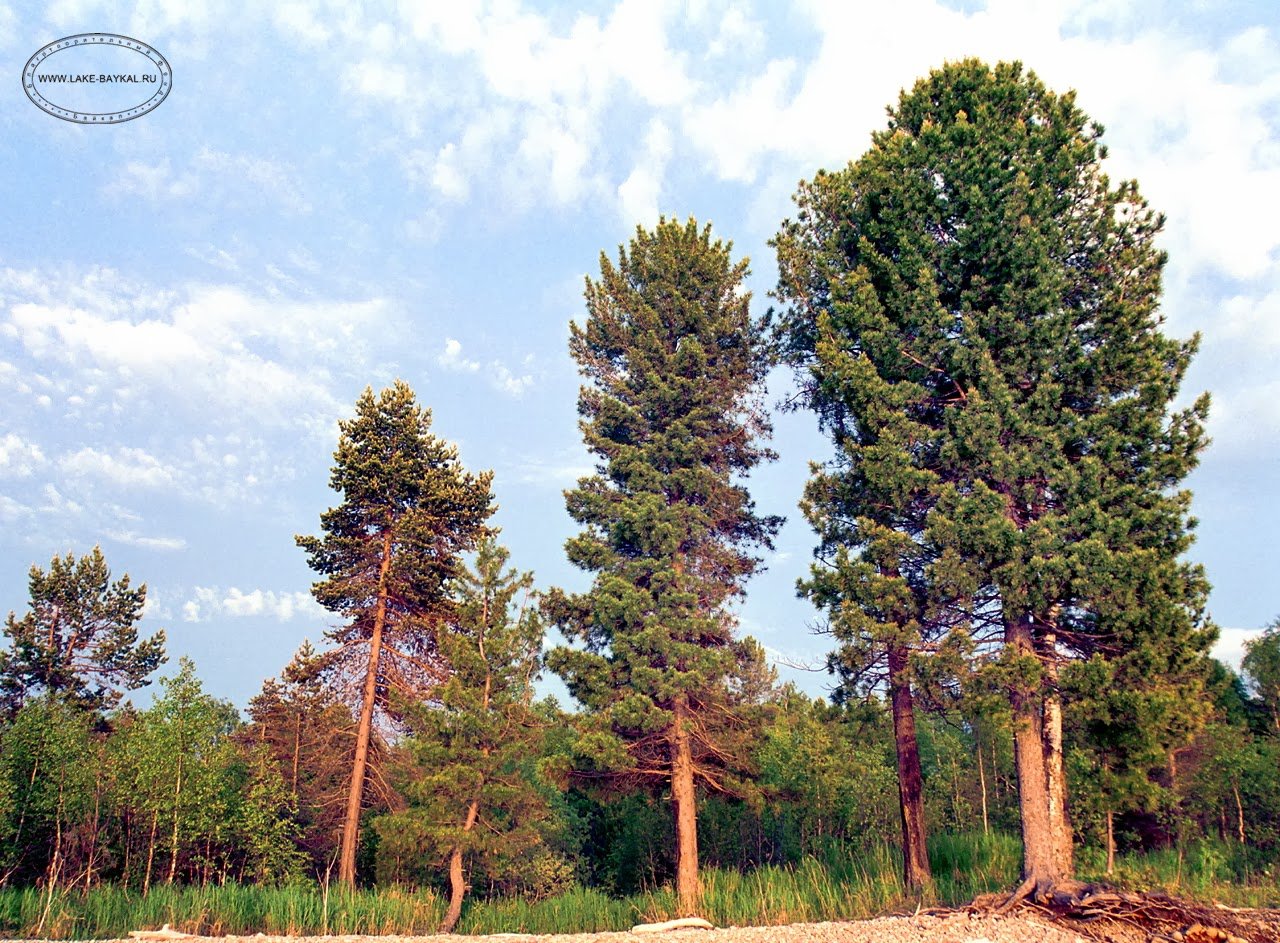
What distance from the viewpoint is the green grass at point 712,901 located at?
1138 centimetres

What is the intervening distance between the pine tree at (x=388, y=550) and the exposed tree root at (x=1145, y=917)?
18.3 metres

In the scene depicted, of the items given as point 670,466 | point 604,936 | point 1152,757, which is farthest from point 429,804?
point 1152,757

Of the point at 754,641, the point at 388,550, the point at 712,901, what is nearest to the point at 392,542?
the point at 388,550

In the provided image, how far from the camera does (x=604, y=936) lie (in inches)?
290

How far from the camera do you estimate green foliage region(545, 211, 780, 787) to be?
59.5ft

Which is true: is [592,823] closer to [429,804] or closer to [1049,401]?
[429,804]

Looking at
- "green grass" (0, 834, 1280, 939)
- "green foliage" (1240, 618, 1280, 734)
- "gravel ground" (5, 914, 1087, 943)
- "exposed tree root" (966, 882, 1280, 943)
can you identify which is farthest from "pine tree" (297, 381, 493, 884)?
"green foliage" (1240, 618, 1280, 734)

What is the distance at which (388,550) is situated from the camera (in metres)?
24.3

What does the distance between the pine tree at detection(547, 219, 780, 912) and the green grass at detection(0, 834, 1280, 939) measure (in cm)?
256

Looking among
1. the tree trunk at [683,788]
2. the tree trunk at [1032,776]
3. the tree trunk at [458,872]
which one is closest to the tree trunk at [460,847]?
the tree trunk at [458,872]

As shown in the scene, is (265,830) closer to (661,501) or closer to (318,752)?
(318,752)

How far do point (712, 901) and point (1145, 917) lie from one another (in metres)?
8.54

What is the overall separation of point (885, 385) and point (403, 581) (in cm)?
1603

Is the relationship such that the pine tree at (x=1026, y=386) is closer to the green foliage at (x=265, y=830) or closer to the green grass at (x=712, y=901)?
the green grass at (x=712, y=901)
